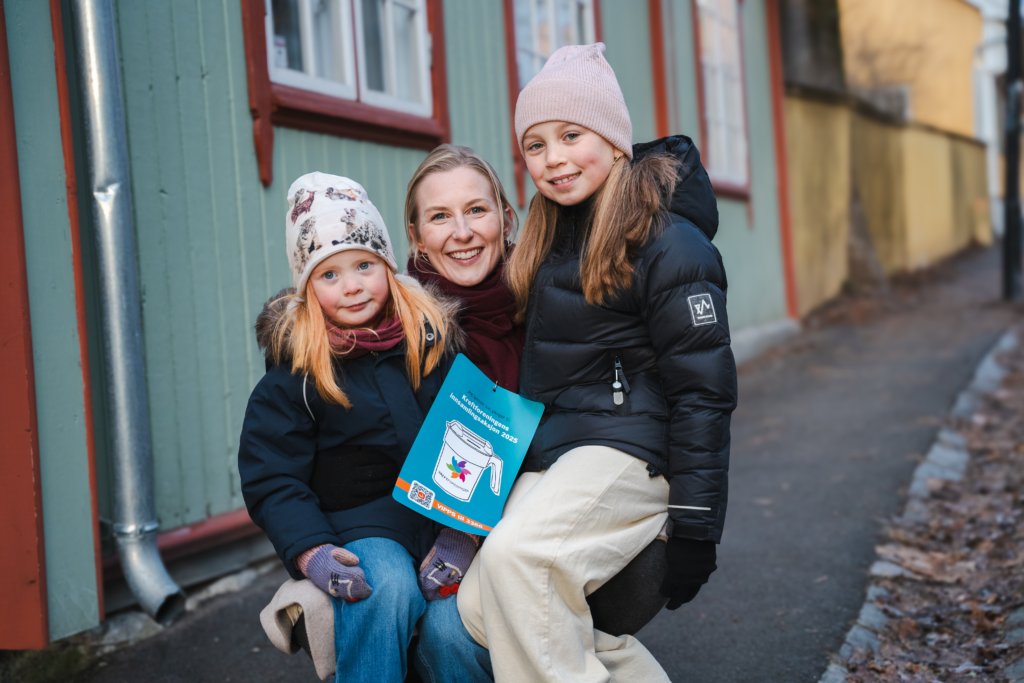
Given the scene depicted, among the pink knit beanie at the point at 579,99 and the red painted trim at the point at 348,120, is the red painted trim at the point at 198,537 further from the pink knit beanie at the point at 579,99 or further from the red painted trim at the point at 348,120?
the pink knit beanie at the point at 579,99

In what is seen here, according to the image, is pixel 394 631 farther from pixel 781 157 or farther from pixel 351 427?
pixel 781 157

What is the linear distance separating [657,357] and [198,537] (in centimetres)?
264

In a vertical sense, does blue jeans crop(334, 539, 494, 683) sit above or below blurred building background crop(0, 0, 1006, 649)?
below

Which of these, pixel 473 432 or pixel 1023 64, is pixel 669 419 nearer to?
pixel 473 432

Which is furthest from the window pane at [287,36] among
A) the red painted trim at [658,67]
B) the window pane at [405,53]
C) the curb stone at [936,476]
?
the red painted trim at [658,67]

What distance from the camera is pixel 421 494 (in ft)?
7.89

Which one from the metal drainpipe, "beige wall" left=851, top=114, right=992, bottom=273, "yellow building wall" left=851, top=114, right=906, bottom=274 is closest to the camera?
the metal drainpipe

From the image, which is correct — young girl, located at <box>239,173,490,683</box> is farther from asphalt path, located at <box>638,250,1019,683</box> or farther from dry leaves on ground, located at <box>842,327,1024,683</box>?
dry leaves on ground, located at <box>842,327,1024,683</box>

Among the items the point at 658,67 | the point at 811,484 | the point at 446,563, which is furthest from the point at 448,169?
the point at 658,67

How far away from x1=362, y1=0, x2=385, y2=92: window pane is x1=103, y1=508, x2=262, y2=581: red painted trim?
8.43 ft

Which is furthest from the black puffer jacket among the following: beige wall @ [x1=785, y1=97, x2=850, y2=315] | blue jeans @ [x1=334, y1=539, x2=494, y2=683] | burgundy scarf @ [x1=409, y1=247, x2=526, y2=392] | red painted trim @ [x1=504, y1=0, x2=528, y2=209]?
beige wall @ [x1=785, y1=97, x2=850, y2=315]

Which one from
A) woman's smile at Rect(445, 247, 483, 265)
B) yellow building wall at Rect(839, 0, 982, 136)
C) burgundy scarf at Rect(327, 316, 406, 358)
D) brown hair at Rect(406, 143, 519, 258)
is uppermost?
yellow building wall at Rect(839, 0, 982, 136)

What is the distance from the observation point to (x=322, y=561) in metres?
2.30

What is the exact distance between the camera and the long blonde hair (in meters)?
2.45
